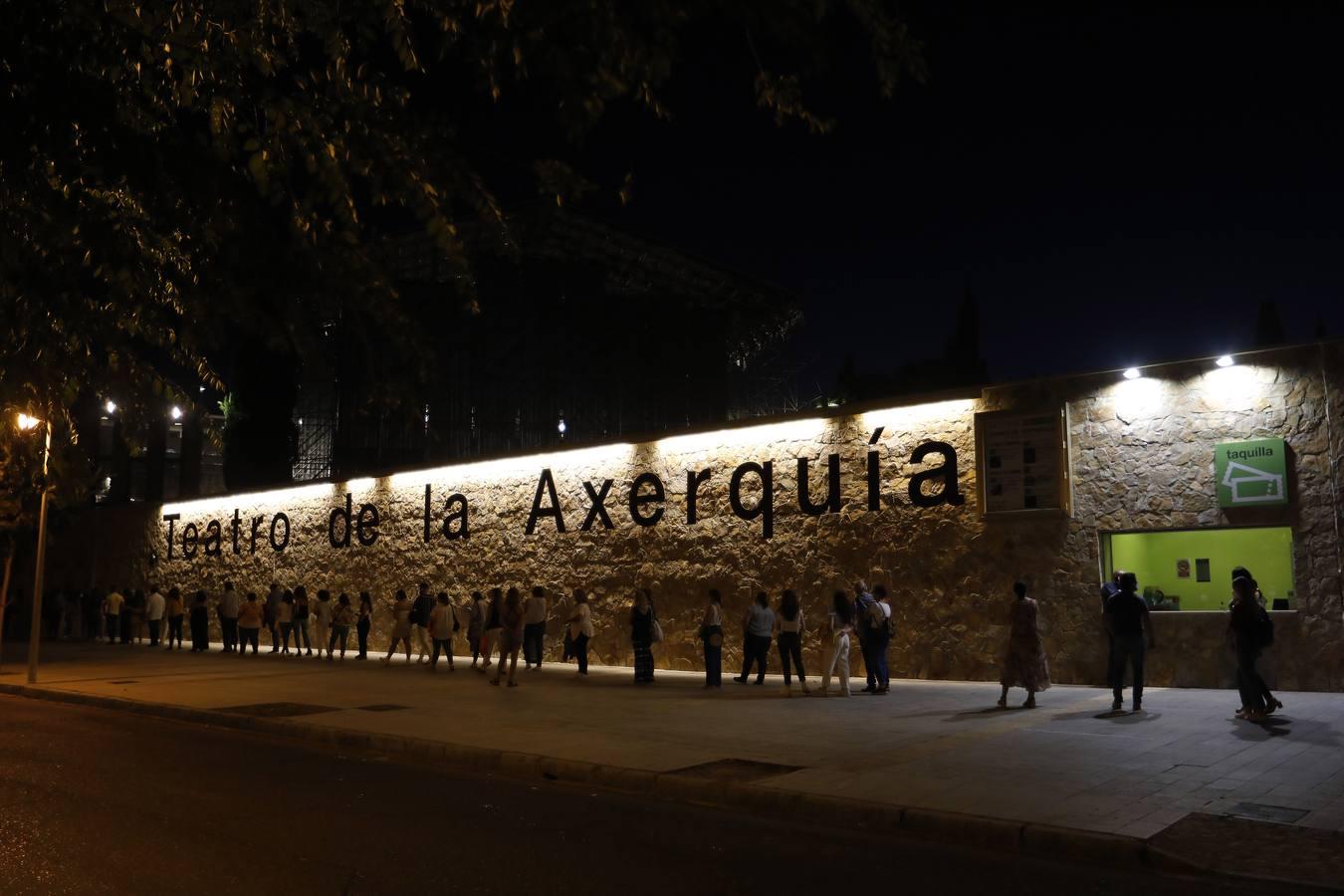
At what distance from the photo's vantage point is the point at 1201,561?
50.9ft

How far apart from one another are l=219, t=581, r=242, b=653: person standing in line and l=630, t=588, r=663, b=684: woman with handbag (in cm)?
1370

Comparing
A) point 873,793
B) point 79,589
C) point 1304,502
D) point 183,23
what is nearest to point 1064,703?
point 1304,502

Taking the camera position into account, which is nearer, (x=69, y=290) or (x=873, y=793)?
(x=69, y=290)

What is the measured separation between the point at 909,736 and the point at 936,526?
21.1 ft

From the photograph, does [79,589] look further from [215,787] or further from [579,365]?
[215,787]

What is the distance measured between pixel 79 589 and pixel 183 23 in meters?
35.8

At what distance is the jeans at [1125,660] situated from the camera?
12.9m

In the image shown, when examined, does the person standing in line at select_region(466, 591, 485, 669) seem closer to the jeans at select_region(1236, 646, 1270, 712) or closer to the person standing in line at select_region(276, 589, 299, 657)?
the person standing in line at select_region(276, 589, 299, 657)

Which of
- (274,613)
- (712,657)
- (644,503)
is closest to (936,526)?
(712,657)

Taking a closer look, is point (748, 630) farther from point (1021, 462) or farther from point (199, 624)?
point (199, 624)

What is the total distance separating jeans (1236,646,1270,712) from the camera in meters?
11.9

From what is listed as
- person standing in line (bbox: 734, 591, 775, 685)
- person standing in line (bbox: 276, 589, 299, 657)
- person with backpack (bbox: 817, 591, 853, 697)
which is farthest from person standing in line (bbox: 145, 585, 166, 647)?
person with backpack (bbox: 817, 591, 853, 697)

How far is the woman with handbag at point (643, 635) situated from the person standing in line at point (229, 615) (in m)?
13.7

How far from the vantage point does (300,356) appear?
23.3ft
